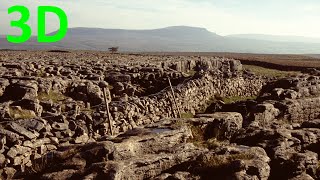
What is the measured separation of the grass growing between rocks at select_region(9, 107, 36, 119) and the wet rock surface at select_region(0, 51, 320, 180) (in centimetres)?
2

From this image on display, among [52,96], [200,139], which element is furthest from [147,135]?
[52,96]

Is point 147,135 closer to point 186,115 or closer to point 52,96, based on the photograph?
point 52,96

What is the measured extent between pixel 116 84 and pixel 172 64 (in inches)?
816

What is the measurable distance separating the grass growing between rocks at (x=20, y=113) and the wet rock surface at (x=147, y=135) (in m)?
0.02

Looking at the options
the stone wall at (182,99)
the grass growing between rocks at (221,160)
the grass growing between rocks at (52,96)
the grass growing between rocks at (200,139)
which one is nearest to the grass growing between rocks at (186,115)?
the stone wall at (182,99)

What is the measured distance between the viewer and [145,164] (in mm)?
14148

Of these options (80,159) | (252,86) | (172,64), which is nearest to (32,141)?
(80,159)

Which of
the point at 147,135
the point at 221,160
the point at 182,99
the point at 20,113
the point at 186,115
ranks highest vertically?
the point at 147,135

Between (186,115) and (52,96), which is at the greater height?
(52,96)

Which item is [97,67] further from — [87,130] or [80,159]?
[80,159]

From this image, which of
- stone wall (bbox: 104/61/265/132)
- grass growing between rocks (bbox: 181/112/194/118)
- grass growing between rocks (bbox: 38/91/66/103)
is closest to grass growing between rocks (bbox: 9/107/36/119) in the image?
stone wall (bbox: 104/61/265/132)

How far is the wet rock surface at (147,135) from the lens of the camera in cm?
1415

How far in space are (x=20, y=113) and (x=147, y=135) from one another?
1065cm

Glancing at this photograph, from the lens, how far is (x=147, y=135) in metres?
16.6
